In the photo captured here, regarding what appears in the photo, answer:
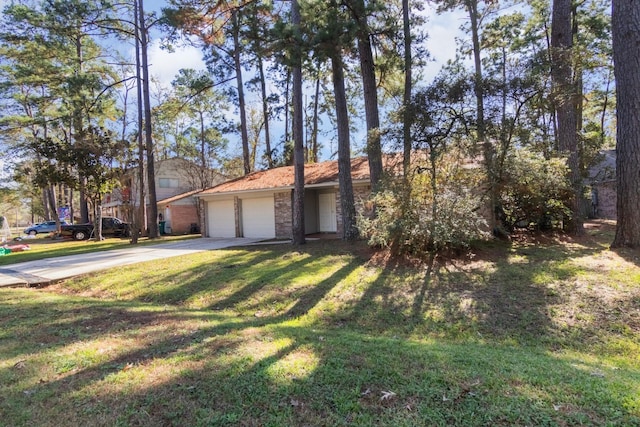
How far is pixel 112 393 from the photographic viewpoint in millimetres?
2695

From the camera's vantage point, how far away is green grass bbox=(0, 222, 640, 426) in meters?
2.44

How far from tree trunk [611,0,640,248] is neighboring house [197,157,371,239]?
819 cm

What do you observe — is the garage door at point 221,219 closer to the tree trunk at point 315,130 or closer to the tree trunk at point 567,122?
the tree trunk at point 315,130

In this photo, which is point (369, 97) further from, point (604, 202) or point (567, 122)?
point (604, 202)

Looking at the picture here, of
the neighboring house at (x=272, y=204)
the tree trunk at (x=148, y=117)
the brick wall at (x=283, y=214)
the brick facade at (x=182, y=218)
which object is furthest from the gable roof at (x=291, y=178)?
the brick facade at (x=182, y=218)

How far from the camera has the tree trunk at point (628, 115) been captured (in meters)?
6.92

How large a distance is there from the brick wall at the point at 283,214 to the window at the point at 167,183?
15.4 m

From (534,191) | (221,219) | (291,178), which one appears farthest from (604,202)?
(221,219)

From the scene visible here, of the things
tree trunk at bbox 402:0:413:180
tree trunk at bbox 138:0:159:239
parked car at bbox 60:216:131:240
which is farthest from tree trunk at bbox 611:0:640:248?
parked car at bbox 60:216:131:240

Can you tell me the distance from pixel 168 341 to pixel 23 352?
4.88 ft

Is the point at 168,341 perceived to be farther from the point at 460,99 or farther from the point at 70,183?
the point at 70,183

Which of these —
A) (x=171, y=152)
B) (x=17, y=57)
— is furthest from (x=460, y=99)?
(x=171, y=152)

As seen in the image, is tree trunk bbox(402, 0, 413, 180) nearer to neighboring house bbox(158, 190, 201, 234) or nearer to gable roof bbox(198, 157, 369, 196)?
gable roof bbox(198, 157, 369, 196)

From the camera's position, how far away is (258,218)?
17.1 metres
